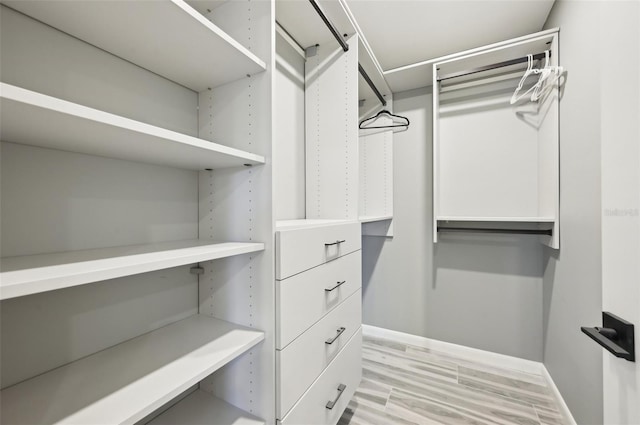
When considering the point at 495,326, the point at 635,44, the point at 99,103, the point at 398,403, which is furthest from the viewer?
the point at 495,326

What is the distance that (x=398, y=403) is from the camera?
1.63 metres

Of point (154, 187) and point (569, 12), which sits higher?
point (569, 12)

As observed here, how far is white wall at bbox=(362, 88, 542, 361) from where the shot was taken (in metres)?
1.95

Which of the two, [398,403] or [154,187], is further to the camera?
[398,403]

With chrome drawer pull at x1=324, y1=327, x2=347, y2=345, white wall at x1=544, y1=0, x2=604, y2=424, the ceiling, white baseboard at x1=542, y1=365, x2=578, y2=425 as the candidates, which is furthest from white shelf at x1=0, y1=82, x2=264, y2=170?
white baseboard at x1=542, y1=365, x2=578, y2=425

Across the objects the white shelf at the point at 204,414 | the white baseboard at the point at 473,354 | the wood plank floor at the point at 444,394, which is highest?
the white shelf at the point at 204,414

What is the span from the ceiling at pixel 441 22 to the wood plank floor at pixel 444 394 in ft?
7.82

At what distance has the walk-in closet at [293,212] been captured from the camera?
1.98 feet

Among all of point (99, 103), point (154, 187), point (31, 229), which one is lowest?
point (31, 229)

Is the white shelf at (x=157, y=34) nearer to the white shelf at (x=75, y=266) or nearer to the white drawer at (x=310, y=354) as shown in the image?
the white shelf at (x=75, y=266)

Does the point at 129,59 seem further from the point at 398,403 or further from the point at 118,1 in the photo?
the point at 398,403

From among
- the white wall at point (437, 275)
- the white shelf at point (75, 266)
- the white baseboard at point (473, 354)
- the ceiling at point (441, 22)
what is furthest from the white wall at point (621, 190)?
the white wall at point (437, 275)

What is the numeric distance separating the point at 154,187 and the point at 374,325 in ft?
7.42

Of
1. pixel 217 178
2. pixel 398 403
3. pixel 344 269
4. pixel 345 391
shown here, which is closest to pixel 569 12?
pixel 344 269
